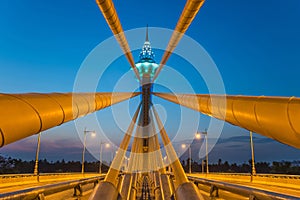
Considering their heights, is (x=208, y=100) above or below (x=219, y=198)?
above

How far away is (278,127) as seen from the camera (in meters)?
2.79

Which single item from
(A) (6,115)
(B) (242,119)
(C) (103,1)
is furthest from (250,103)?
(C) (103,1)

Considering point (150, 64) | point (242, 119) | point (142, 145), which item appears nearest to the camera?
point (242, 119)

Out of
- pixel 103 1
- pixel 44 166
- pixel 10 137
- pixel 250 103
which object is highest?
pixel 103 1

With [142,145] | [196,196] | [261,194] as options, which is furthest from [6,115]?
[142,145]

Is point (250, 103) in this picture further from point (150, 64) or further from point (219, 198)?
point (150, 64)

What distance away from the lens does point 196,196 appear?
579 cm

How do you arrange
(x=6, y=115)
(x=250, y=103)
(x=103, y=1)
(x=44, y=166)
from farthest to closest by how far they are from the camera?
(x=44, y=166)
(x=103, y=1)
(x=250, y=103)
(x=6, y=115)

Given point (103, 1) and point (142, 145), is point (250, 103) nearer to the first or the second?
point (103, 1)

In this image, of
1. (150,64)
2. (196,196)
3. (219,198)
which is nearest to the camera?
(196,196)

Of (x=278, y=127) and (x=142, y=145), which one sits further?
(x=142, y=145)

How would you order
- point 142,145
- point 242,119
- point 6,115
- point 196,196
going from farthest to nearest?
point 142,145, point 196,196, point 242,119, point 6,115

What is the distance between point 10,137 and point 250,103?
8.80 ft

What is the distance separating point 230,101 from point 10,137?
2760mm
